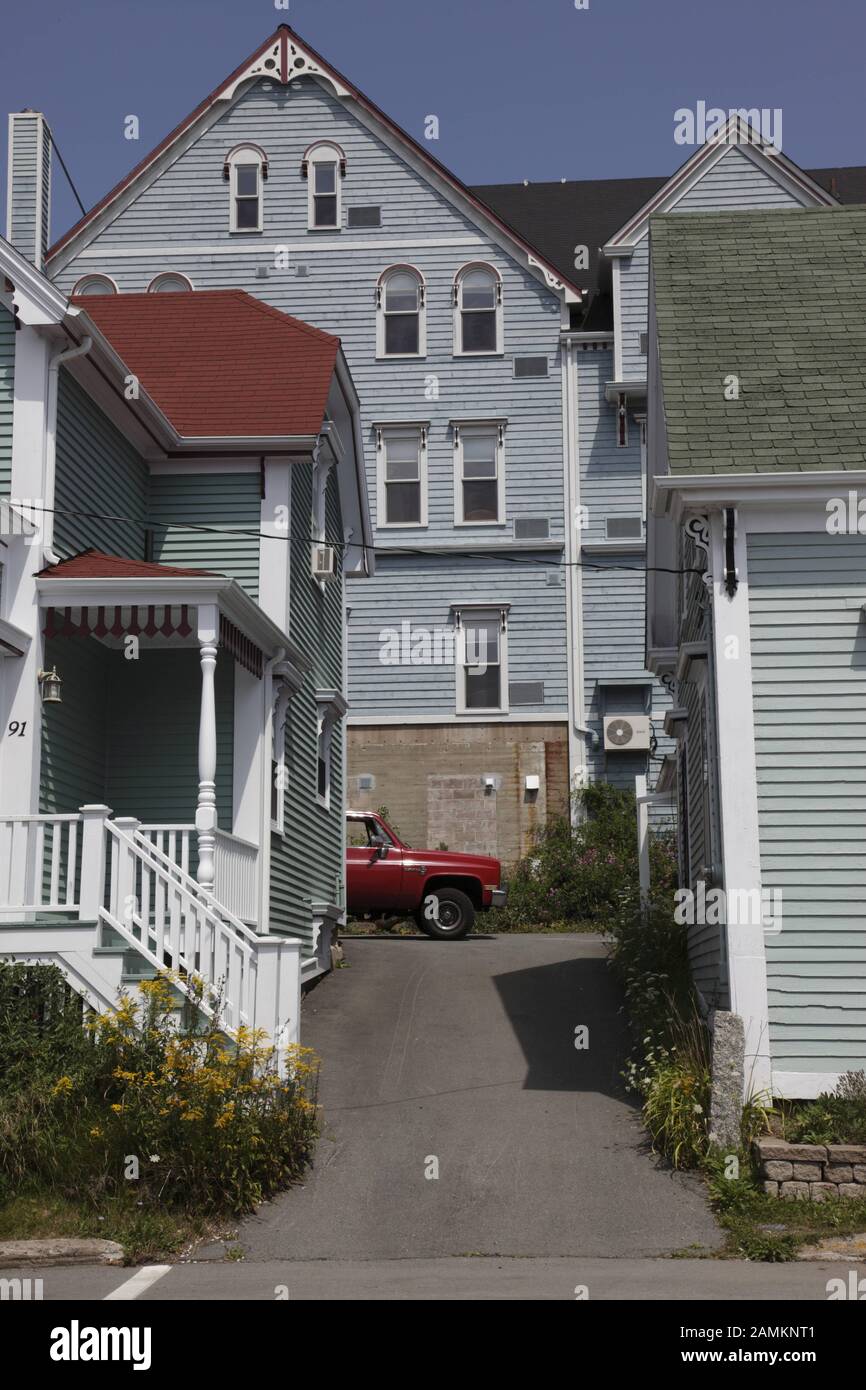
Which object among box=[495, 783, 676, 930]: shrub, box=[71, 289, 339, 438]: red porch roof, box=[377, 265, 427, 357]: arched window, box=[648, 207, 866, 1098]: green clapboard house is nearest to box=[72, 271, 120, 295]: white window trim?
box=[377, 265, 427, 357]: arched window

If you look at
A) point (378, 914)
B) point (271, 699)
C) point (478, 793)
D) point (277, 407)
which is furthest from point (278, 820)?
point (478, 793)

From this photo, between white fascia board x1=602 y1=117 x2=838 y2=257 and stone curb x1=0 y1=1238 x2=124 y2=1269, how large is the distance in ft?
72.7

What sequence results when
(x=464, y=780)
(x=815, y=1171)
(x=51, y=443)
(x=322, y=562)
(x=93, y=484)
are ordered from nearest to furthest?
(x=815, y=1171)
(x=51, y=443)
(x=93, y=484)
(x=322, y=562)
(x=464, y=780)

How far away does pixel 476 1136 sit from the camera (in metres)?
11.3

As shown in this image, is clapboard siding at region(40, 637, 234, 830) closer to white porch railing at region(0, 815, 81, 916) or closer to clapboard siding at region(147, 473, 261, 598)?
clapboard siding at region(147, 473, 261, 598)

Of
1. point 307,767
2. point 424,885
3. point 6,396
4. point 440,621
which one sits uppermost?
point 440,621

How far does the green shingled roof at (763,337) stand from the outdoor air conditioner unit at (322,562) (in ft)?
19.3

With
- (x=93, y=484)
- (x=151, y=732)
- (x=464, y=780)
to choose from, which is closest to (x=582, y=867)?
(x=464, y=780)

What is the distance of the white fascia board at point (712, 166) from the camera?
27719 millimetres

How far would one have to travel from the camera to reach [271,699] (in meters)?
15.5

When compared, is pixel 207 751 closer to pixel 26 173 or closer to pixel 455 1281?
pixel 455 1281

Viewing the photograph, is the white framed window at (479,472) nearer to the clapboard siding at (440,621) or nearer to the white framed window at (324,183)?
the clapboard siding at (440,621)

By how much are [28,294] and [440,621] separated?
14.6m

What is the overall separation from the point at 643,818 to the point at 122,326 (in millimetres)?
8599
